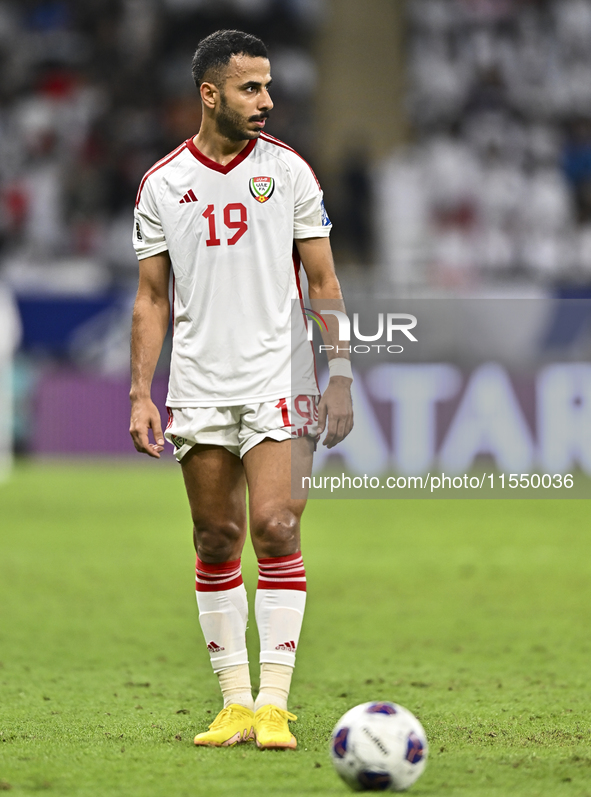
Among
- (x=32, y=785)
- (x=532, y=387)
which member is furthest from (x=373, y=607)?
(x=532, y=387)

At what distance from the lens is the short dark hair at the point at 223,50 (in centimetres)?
407

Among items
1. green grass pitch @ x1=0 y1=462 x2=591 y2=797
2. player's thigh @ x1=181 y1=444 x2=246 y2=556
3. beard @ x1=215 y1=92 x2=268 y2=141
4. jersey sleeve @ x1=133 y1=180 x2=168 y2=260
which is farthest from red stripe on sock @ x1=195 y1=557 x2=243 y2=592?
beard @ x1=215 y1=92 x2=268 y2=141

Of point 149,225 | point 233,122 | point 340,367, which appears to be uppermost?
point 233,122

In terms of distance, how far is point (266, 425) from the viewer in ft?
13.4

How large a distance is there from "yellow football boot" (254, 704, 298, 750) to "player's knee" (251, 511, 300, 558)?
1.66ft

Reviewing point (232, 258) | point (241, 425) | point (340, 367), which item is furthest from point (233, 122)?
point (241, 425)

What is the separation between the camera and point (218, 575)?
428 centimetres

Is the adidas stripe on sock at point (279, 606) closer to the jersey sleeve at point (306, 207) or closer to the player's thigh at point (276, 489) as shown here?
the player's thigh at point (276, 489)

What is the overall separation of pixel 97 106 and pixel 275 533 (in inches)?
546

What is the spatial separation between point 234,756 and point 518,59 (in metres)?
15.3

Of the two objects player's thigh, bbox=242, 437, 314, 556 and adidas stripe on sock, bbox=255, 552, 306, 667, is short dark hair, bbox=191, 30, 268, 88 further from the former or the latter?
adidas stripe on sock, bbox=255, 552, 306, 667

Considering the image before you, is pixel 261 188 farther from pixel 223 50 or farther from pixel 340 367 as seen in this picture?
pixel 340 367

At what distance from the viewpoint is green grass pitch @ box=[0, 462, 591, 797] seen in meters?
3.71

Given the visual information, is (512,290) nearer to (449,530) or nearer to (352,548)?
(449,530)
